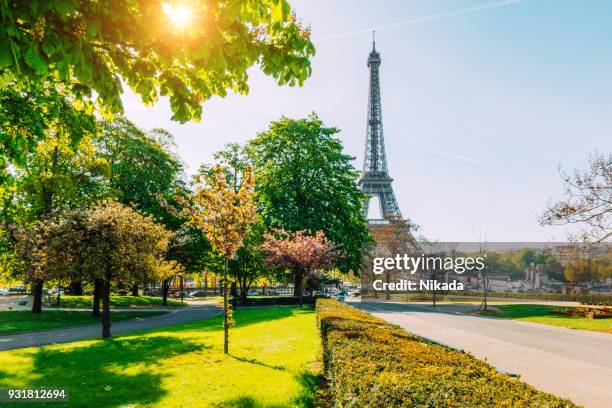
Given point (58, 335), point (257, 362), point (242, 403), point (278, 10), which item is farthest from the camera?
point (58, 335)

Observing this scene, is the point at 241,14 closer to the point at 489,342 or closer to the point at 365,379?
the point at 365,379

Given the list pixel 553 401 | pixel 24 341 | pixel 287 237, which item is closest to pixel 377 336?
pixel 553 401

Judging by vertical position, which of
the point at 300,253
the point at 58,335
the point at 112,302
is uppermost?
the point at 300,253

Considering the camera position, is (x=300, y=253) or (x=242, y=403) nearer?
(x=242, y=403)

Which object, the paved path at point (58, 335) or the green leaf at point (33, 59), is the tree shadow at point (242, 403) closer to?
the green leaf at point (33, 59)

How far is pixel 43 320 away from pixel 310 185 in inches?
916

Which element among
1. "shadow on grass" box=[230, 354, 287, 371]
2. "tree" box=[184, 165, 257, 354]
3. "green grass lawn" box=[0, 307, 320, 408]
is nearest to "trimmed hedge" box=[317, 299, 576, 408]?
"green grass lawn" box=[0, 307, 320, 408]

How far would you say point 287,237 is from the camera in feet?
113

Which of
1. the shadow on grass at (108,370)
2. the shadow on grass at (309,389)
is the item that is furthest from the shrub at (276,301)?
the shadow on grass at (309,389)

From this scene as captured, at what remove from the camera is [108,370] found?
33.1 ft

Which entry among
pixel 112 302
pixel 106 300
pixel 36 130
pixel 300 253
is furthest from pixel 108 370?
pixel 112 302

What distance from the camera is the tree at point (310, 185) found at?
121 feet

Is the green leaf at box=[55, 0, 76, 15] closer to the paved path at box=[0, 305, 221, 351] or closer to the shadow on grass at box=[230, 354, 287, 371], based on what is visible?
the shadow on grass at box=[230, 354, 287, 371]

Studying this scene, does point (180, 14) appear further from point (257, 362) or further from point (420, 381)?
point (257, 362)
